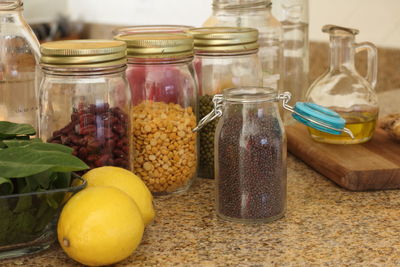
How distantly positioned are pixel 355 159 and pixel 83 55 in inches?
18.0

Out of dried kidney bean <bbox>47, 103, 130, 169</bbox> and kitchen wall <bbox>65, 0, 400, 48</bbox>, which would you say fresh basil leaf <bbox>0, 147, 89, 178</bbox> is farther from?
kitchen wall <bbox>65, 0, 400, 48</bbox>

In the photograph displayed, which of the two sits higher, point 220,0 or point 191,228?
point 220,0

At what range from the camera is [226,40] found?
0.98 m

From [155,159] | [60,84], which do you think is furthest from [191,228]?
[60,84]

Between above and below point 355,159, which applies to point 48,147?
above

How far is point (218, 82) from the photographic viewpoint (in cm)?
103

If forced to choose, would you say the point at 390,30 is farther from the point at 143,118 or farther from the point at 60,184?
the point at 60,184

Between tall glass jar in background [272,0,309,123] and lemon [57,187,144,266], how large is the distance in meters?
0.65

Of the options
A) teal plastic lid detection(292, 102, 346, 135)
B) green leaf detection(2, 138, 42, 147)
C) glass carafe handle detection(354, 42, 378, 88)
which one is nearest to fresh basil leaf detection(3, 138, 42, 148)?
→ green leaf detection(2, 138, 42, 147)

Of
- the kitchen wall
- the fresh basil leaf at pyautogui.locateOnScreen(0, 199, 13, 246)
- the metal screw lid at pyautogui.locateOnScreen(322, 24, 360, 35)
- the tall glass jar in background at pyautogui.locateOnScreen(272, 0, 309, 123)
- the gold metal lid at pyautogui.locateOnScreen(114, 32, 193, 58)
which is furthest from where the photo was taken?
the kitchen wall

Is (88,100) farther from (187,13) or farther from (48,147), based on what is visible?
(187,13)

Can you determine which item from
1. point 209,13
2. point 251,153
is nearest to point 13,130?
point 251,153

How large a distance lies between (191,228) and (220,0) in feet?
1.54

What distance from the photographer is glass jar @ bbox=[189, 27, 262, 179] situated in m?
→ 0.99
